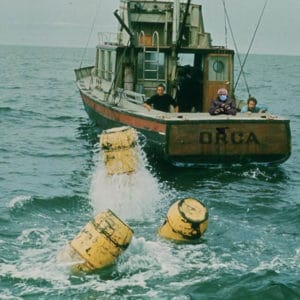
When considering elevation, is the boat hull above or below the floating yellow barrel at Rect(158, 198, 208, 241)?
above

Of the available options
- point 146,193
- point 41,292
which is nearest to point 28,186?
point 146,193

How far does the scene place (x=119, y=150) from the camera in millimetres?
10469

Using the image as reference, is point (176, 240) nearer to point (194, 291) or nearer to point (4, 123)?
point (194, 291)

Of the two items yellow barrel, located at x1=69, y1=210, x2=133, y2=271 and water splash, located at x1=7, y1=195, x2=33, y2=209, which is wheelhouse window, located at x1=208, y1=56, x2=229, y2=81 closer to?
water splash, located at x1=7, y1=195, x2=33, y2=209

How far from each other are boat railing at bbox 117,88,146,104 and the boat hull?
1.51 meters

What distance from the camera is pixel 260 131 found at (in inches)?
551

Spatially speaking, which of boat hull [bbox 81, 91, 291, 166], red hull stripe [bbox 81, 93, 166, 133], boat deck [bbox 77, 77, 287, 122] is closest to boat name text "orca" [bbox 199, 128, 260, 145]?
boat hull [bbox 81, 91, 291, 166]

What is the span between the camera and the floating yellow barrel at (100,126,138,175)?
1047 cm

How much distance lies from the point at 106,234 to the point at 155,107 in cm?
792

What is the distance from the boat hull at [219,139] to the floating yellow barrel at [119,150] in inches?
127

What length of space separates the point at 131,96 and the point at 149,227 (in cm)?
746

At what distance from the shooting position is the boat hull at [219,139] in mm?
13742

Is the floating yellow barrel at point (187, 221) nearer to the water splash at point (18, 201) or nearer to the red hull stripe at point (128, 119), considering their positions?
the water splash at point (18, 201)

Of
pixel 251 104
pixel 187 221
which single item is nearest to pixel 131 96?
pixel 251 104
